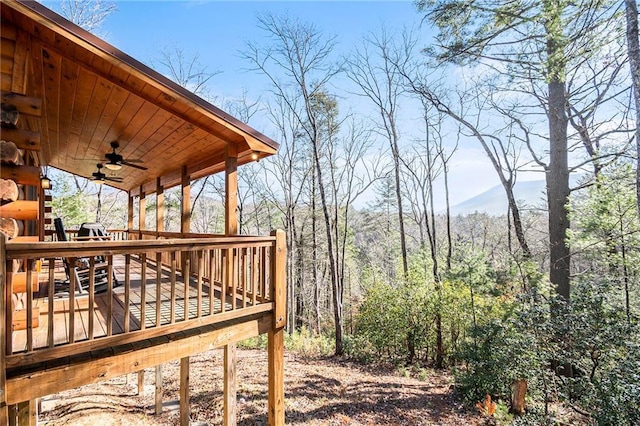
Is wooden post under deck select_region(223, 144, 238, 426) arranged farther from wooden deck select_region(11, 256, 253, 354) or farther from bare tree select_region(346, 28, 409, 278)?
bare tree select_region(346, 28, 409, 278)

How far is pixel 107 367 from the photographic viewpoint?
2545 millimetres

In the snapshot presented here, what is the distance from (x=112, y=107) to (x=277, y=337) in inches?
153

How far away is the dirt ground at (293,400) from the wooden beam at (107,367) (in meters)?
3.73

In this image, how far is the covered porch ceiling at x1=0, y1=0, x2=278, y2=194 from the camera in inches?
118

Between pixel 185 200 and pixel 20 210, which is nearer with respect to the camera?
pixel 20 210

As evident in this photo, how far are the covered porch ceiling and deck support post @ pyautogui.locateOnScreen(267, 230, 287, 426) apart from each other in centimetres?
176

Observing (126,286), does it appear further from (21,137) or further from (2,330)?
(21,137)

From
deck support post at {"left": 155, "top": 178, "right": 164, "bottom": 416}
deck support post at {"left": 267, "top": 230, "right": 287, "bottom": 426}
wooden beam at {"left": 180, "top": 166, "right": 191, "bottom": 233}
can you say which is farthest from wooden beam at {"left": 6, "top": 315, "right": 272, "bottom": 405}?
deck support post at {"left": 155, "top": 178, "right": 164, "bottom": 416}

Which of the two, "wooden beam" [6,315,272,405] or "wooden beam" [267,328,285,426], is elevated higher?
"wooden beam" [6,315,272,405]

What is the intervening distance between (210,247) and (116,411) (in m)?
5.30

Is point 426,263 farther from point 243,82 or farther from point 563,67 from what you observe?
point 243,82

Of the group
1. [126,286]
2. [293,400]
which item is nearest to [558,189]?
[293,400]

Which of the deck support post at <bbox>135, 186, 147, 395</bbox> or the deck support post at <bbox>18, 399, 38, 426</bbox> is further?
the deck support post at <bbox>135, 186, 147, 395</bbox>

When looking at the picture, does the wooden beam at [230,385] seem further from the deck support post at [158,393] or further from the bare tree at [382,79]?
the bare tree at [382,79]
